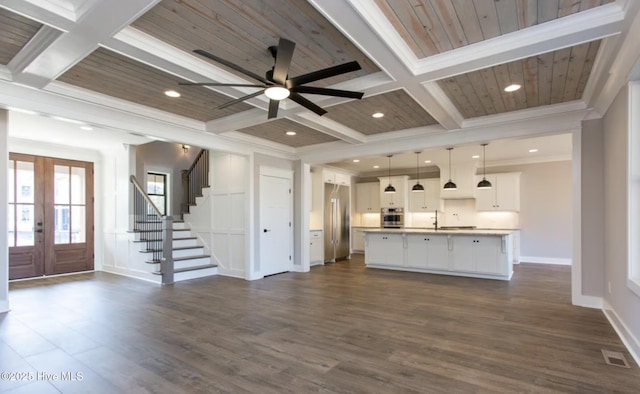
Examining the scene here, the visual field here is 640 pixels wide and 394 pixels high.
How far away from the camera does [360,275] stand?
6.82m

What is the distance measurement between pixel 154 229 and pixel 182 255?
0.79m

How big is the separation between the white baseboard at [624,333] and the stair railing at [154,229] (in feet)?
20.8

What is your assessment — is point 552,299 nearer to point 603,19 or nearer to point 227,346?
point 603,19

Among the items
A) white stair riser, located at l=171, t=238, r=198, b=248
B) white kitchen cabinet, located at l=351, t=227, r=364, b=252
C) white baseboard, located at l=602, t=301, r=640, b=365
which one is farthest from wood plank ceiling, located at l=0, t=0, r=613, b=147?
white kitchen cabinet, located at l=351, t=227, r=364, b=252

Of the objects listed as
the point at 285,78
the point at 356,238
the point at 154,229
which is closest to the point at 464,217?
the point at 356,238

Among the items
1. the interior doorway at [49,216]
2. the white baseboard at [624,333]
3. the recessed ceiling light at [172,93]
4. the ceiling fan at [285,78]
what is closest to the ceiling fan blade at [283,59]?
the ceiling fan at [285,78]

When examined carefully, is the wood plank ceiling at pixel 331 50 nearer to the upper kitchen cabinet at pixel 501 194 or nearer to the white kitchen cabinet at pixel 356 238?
the upper kitchen cabinet at pixel 501 194

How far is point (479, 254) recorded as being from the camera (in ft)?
20.9

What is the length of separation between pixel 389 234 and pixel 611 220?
13.5 feet

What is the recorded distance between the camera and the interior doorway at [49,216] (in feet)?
21.0

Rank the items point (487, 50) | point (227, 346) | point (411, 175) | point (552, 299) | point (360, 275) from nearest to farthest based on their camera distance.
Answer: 1. point (487, 50)
2. point (227, 346)
3. point (552, 299)
4. point (360, 275)
5. point (411, 175)

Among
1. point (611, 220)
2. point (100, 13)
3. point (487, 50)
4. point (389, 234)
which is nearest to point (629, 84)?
point (487, 50)

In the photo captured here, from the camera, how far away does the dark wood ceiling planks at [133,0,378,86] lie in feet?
7.93

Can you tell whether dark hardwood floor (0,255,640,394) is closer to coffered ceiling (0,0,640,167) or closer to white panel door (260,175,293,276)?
white panel door (260,175,293,276)
